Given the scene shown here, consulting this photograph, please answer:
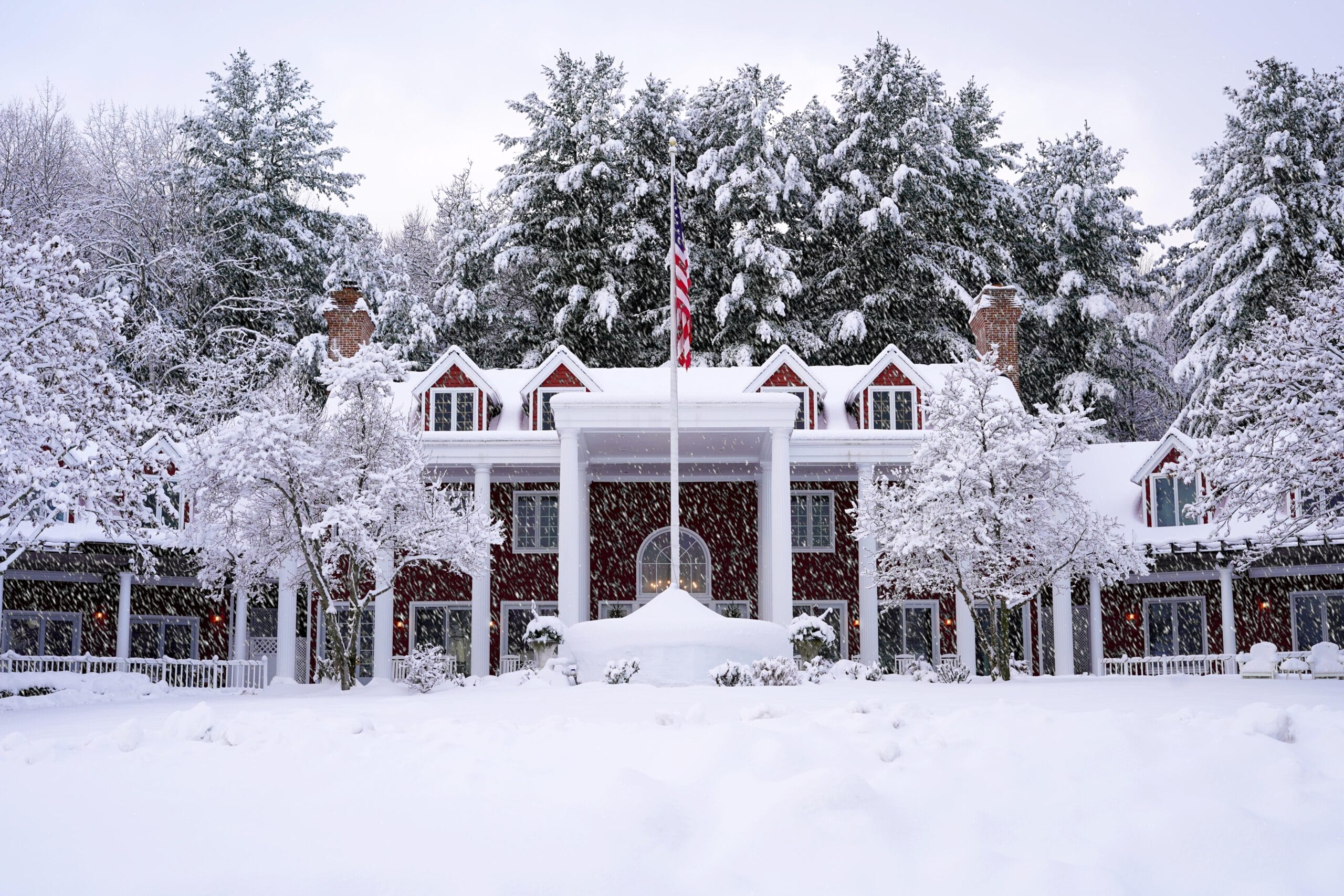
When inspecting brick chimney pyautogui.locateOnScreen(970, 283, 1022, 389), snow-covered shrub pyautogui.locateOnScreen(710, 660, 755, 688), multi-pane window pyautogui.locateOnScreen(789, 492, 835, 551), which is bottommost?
snow-covered shrub pyautogui.locateOnScreen(710, 660, 755, 688)

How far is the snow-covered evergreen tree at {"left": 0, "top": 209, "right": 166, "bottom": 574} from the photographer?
14.3 m

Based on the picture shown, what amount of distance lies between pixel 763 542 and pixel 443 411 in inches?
329

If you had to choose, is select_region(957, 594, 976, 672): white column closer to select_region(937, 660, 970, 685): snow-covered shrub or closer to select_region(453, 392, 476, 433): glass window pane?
select_region(937, 660, 970, 685): snow-covered shrub

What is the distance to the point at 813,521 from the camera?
30156mm

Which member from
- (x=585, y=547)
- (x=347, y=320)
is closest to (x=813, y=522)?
(x=585, y=547)

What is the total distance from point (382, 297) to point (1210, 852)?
38184mm

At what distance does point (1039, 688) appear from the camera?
17.5 m

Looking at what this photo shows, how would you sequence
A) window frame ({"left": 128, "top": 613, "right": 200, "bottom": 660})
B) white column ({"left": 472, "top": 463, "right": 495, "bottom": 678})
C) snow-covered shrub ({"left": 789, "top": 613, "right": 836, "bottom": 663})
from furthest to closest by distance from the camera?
window frame ({"left": 128, "top": 613, "right": 200, "bottom": 660}), white column ({"left": 472, "top": 463, "right": 495, "bottom": 678}), snow-covered shrub ({"left": 789, "top": 613, "right": 836, "bottom": 663})

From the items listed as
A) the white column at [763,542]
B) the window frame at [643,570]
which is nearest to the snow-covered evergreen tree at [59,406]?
the white column at [763,542]

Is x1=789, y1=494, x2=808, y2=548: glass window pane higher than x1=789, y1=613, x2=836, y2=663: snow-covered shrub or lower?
higher

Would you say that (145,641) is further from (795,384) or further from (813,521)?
(795,384)

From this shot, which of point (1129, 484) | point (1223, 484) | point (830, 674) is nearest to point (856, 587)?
point (1129, 484)

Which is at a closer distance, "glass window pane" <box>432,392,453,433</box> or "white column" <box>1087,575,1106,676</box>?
"white column" <box>1087,575,1106,676</box>

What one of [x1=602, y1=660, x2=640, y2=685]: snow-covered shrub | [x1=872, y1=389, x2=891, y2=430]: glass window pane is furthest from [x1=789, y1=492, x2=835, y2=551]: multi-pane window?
[x1=602, y1=660, x2=640, y2=685]: snow-covered shrub
